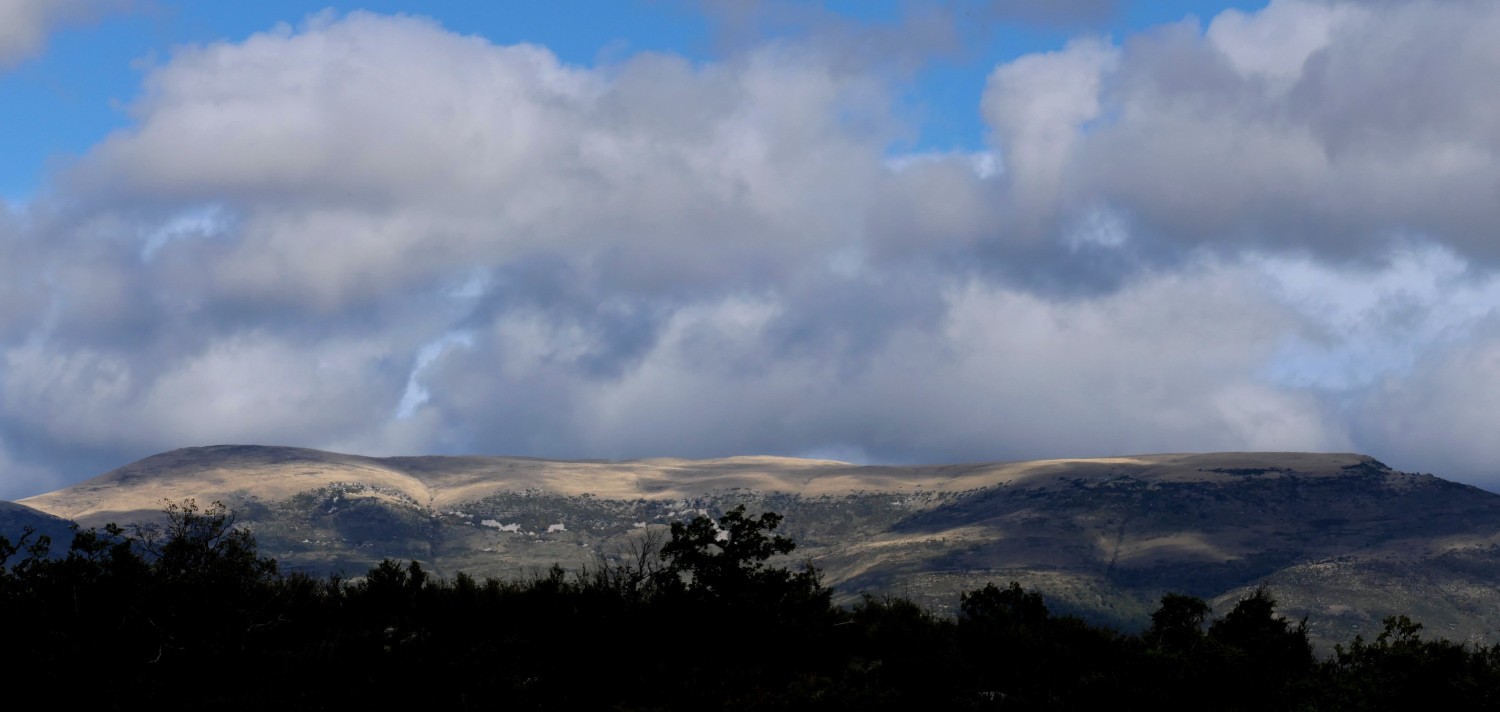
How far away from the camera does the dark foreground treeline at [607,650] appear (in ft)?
129

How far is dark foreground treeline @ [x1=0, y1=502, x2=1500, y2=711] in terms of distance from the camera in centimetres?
3919

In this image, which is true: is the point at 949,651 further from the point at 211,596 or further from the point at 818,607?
the point at 211,596

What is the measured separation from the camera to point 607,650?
143ft

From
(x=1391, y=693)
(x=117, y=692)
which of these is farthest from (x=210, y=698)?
(x=1391, y=693)

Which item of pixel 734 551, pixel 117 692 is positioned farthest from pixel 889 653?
pixel 117 692

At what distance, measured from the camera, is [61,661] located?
3806 centimetres

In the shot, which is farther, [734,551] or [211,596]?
[734,551]

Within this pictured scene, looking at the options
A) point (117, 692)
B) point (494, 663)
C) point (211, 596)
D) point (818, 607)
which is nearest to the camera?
point (117, 692)

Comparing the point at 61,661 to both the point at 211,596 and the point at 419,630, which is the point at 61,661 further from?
the point at 419,630

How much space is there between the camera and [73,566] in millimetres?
43312

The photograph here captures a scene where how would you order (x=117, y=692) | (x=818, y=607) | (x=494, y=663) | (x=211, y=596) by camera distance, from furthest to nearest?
(x=818, y=607) < (x=211, y=596) < (x=494, y=663) < (x=117, y=692)

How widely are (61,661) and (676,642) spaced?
58.0ft

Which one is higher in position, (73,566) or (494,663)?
(73,566)

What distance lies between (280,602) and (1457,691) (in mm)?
38039
